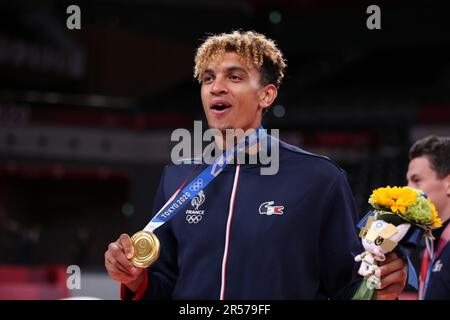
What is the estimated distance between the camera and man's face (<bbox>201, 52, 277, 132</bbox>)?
2391 mm

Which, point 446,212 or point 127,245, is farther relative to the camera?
point 446,212

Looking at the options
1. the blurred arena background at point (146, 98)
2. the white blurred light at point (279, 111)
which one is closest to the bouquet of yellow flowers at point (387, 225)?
the blurred arena background at point (146, 98)

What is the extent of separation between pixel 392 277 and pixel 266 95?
0.80 metres

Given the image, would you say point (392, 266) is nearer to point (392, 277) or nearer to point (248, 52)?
point (392, 277)

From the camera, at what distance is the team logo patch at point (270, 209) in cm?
226

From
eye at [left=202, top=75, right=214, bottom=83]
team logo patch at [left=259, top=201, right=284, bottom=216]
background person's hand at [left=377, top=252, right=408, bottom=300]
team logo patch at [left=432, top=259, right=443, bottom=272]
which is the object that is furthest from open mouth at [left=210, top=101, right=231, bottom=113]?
team logo patch at [left=432, top=259, right=443, bottom=272]

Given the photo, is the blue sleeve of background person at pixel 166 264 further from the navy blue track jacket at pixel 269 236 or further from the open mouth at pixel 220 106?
the open mouth at pixel 220 106

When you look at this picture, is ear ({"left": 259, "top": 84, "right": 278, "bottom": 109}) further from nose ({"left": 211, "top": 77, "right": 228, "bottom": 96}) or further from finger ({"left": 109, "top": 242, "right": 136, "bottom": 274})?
finger ({"left": 109, "top": 242, "right": 136, "bottom": 274})

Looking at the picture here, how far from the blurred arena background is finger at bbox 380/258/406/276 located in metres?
10.5

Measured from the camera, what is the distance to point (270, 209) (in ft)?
7.46

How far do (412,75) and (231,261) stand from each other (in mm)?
16183

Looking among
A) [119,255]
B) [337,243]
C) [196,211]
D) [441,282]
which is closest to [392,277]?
[337,243]
